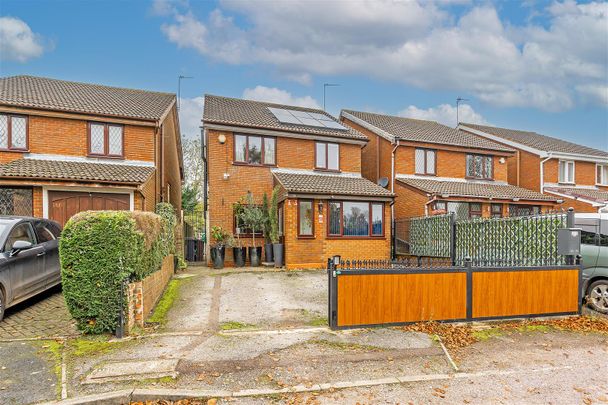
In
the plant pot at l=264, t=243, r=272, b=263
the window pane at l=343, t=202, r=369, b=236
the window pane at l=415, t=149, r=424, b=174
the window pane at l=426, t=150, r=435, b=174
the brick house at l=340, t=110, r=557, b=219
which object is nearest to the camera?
the plant pot at l=264, t=243, r=272, b=263

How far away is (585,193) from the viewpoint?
2245 centimetres

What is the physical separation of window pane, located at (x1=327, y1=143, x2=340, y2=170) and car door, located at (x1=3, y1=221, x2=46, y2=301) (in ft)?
39.9

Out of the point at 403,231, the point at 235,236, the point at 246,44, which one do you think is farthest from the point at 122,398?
the point at 403,231

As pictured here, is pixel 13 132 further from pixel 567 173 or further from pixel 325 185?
pixel 567 173

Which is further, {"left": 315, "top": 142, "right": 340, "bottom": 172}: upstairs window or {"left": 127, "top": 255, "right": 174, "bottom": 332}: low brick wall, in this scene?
{"left": 315, "top": 142, "right": 340, "bottom": 172}: upstairs window

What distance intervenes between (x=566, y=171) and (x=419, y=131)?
1020 cm

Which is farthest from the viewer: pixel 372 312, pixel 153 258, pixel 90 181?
pixel 90 181

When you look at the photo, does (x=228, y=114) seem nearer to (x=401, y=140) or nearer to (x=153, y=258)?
(x=401, y=140)

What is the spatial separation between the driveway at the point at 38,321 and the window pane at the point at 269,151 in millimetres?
9788

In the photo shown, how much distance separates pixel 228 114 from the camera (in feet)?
55.1

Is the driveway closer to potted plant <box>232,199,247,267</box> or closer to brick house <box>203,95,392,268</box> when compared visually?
potted plant <box>232,199,247,267</box>

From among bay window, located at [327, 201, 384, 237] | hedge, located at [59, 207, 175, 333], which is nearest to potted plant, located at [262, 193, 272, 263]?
bay window, located at [327, 201, 384, 237]

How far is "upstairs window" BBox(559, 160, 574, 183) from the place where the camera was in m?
23.2

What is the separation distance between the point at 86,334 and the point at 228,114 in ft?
40.9
